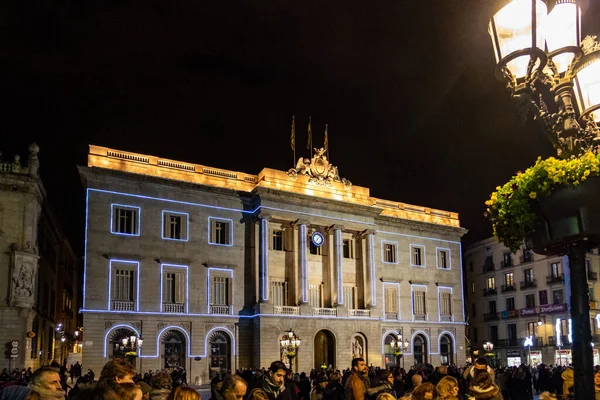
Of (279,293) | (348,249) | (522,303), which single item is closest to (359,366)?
(279,293)

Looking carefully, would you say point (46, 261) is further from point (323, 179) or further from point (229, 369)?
point (323, 179)

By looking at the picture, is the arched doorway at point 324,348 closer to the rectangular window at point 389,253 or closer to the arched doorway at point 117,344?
the rectangular window at point 389,253

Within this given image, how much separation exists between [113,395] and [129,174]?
34.1m

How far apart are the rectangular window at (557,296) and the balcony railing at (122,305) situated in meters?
33.3

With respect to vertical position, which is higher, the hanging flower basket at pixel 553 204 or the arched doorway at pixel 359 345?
the hanging flower basket at pixel 553 204

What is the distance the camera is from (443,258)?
50.5m

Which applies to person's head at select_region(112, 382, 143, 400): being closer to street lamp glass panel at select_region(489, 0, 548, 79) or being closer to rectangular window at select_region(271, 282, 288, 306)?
street lamp glass panel at select_region(489, 0, 548, 79)

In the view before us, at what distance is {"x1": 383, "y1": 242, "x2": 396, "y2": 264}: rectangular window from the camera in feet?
154

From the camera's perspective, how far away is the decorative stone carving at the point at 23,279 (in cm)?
3050

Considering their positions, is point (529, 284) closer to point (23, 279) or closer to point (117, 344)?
point (117, 344)

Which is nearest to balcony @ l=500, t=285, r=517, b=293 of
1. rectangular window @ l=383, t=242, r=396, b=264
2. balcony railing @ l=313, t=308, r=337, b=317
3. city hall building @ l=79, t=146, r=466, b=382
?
city hall building @ l=79, t=146, r=466, b=382

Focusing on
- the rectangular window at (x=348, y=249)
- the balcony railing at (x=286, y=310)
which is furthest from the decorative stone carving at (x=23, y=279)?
the rectangular window at (x=348, y=249)

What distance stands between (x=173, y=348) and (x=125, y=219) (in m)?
7.87

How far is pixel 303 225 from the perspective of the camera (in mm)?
41469
